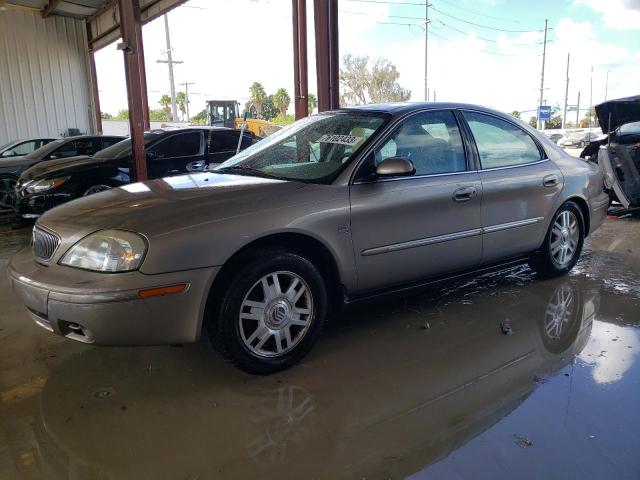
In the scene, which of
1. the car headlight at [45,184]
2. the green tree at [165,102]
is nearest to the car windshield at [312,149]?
the car headlight at [45,184]

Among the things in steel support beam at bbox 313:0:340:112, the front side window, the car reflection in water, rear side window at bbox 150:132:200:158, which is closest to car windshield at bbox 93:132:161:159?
rear side window at bbox 150:132:200:158

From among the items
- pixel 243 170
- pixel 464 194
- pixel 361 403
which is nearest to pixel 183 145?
pixel 243 170

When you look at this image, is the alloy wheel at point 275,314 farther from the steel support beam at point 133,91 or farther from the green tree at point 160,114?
the green tree at point 160,114

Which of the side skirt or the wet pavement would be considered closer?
the wet pavement

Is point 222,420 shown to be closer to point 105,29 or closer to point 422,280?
point 422,280

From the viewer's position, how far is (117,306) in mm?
2320

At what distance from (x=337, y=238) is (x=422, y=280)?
2.64ft

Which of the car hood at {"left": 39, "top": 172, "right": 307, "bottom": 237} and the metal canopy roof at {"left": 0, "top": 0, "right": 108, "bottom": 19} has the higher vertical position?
the metal canopy roof at {"left": 0, "top": 0, "right": 108, "bottom": 19}

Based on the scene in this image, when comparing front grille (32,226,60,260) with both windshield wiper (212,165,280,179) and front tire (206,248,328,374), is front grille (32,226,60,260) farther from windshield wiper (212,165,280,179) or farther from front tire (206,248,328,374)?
windshield wiper (212,165,280,179)

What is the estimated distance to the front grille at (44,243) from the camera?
266 centimetres

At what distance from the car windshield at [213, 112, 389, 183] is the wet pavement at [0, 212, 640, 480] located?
112cm

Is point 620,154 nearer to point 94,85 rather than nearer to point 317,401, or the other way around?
point 317,401

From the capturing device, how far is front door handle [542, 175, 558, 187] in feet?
13.2

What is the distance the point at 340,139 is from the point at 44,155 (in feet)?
25.2
